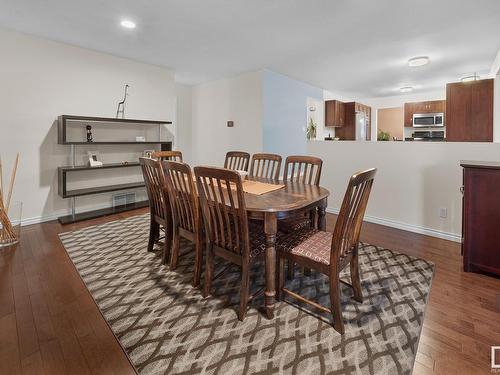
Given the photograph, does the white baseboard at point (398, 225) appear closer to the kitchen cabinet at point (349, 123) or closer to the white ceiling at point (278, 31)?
the white ceiling at point (278, 31)

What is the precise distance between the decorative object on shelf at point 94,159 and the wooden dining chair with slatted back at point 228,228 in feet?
9.64

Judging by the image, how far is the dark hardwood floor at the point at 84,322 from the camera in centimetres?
144

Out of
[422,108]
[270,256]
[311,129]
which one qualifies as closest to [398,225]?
[270,256]

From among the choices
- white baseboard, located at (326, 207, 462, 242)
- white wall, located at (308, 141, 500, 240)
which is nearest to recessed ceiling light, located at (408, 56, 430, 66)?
white wall, located at (308, 141, 500, 240)

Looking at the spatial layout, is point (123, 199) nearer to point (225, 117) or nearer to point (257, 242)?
point (225, 117)

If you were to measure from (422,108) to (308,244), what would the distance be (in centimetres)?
729

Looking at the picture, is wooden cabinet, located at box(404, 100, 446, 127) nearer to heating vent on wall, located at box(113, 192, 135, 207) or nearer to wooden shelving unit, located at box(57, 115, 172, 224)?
wooden shelving unit, located at box(57, 115, 172, 224)

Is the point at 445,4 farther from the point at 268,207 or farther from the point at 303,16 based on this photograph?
the point at 268,207

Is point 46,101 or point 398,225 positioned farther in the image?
point 46,101

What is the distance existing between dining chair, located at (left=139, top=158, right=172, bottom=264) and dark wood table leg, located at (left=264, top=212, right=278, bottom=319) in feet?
3.39

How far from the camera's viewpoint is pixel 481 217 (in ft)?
7.54

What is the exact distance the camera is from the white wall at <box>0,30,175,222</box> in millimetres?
3465

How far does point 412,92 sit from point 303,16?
5895 millimetres

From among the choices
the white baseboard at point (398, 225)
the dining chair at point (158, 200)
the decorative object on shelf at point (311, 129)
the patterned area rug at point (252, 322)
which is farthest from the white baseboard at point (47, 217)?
the decorative object on shelf at point (311, 129)
